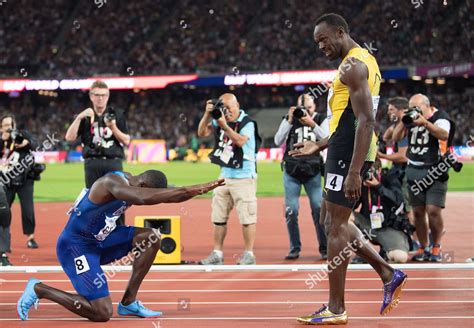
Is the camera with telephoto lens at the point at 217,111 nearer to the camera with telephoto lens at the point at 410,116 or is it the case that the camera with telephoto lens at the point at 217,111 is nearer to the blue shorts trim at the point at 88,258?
the camera with telephoto lens at the point at 410,116

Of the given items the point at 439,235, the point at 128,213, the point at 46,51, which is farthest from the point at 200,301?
the point at 46,51

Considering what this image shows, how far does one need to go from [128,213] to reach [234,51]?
34.4 metres

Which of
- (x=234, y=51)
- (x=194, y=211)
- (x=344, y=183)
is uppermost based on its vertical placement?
(x=234, y=51)

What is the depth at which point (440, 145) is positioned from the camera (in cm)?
1074

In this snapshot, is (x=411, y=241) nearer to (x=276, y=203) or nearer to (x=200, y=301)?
(x=200, y=301)

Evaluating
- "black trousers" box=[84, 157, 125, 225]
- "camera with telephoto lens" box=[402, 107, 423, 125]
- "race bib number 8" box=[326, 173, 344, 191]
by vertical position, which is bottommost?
"black trousers" box=[84, 157, 125, 225]

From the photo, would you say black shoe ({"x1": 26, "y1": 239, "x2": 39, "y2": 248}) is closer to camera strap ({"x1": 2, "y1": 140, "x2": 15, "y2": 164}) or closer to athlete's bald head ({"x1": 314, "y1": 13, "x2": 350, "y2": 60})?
camera strap ({"x1": 2, "y1": 140, "x2": 15, "y2": 164})

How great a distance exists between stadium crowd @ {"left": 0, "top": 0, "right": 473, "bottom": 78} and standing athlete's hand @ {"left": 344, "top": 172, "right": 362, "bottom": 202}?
132 ft

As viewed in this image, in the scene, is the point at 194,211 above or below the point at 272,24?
below

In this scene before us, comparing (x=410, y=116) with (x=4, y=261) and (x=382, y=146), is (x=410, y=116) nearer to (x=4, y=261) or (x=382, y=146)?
(x=382, y=146)

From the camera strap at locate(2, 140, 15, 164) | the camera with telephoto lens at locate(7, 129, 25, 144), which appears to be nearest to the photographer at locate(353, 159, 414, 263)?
the camera with telephoto lens at locate(7, 129, 25, 144)

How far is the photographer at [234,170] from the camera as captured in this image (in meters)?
10.5

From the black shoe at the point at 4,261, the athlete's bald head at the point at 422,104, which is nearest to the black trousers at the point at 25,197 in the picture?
the black shoe at the point at 4,261

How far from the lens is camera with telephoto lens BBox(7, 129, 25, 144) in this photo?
11.8m
